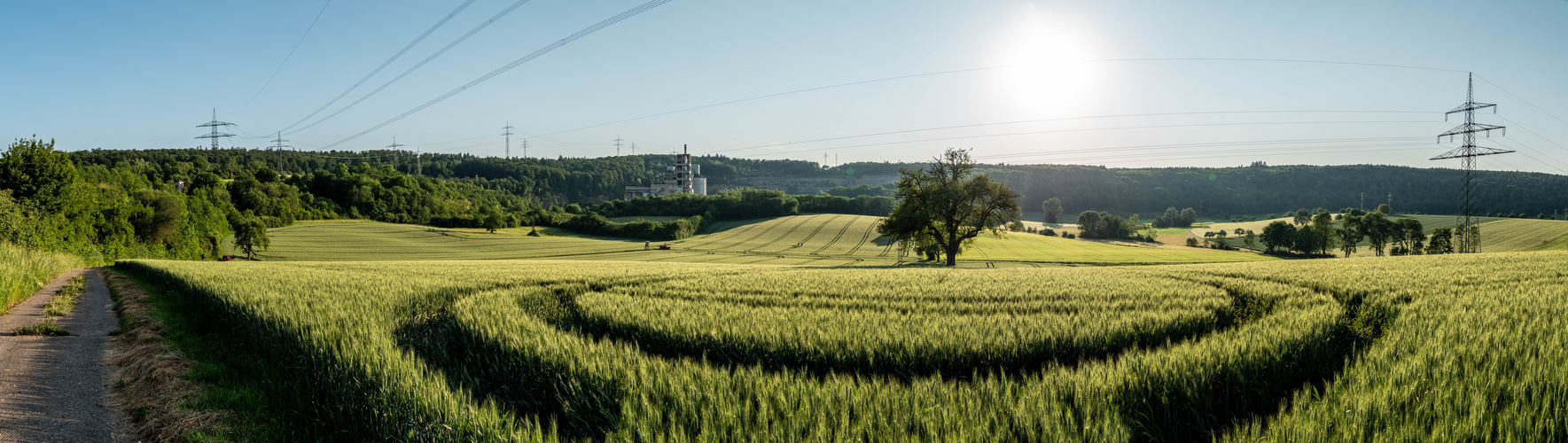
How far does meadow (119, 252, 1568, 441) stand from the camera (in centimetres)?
384

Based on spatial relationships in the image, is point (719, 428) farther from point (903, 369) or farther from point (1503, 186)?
point (1503, 186)

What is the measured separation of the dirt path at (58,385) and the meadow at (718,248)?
47175 millimetres

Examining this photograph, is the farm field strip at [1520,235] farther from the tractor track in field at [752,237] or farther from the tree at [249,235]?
the tree at [249,235]

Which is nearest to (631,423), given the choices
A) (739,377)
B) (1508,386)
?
(739,377)

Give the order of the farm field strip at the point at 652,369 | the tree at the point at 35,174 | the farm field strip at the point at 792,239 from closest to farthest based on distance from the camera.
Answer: the farm field strip at the point at 652,369 → the tree at the point at 35,174 → the farm field strip at the point at 792,239

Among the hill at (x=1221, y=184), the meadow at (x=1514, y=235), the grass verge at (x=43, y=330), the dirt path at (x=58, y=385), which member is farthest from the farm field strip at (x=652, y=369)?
the hill at (x=1221, y=184)

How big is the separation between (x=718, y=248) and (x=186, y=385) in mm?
76023

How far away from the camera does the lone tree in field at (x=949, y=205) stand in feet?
131

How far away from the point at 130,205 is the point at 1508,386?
77.9m

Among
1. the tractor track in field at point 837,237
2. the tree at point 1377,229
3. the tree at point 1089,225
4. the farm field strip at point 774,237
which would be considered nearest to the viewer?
the tree at point 1377,229

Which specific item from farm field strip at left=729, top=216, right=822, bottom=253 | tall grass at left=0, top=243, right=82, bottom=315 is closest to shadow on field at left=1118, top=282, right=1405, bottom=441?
tall grass at left=0, top=243, right=82, bottom=315

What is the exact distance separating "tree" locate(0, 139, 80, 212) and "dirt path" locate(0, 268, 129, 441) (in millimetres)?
29686

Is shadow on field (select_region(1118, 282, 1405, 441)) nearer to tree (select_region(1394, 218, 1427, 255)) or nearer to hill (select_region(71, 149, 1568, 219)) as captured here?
tree (select_region(1394, 218, 1427, 255))

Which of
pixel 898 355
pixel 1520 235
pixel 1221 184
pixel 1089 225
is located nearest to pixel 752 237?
pixel 1089 225
